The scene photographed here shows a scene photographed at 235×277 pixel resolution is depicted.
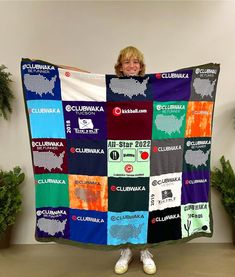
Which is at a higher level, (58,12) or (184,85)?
(58,12)

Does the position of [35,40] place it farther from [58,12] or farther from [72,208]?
[72,208]

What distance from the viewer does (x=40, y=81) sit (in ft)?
6.20

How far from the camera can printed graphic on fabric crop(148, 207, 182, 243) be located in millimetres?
1999

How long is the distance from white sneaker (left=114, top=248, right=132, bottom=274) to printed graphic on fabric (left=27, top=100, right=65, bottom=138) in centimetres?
93

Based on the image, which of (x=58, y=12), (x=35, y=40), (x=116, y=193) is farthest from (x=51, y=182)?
(x=58, y=12)

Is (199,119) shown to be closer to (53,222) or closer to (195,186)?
(195,186)

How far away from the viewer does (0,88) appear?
238cm

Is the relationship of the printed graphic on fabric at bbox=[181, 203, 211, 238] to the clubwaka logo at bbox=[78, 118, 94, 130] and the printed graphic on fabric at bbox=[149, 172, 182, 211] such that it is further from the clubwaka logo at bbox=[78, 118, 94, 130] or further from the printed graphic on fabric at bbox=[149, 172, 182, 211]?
the clubwaka logo at bbox=[78, 118, 94, 130]

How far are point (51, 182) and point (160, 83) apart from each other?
959 millimetres

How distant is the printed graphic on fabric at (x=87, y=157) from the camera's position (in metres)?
1.93

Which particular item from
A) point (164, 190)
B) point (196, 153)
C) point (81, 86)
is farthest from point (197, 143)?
point (81, 86)

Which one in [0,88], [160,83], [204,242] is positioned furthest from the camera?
[204,242]


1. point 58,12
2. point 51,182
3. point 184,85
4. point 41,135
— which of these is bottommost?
point 51,182

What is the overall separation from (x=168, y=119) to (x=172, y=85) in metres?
0.22
